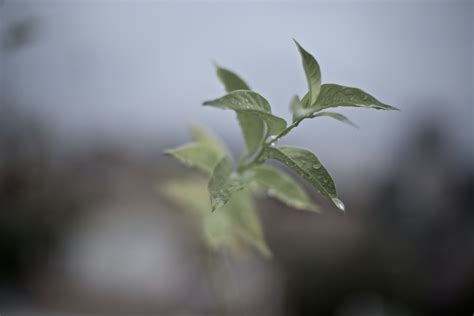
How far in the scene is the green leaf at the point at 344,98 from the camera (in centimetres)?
11

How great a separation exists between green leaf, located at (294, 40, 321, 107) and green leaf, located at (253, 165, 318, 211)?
56 millimetres

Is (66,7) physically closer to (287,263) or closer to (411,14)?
(287,263)

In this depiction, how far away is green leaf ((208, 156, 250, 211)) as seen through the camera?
0.12m

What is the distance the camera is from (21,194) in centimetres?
153

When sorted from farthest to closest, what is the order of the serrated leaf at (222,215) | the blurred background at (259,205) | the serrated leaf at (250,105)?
1. the blurred background at (259,205)
2. the serrated leaf at (222,215)
3. the serrated leaf at (250,105)

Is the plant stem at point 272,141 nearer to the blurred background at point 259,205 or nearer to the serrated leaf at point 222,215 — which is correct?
the serrated leaf at point 222,215

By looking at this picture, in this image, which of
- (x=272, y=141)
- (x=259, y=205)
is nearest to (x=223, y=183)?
(x=272, y=141)

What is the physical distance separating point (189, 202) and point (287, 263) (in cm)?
126

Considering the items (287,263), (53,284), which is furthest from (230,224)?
(53,284)

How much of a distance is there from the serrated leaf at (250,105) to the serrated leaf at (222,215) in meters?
0.09

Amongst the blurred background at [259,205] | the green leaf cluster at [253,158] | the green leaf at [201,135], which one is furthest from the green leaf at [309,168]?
the blurred background at [259,205]

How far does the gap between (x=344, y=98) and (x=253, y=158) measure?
0.22ft

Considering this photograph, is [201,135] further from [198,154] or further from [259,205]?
[259,205]

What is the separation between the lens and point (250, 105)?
12 centimetres
